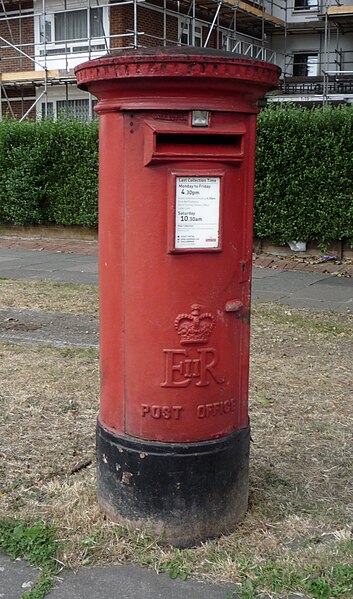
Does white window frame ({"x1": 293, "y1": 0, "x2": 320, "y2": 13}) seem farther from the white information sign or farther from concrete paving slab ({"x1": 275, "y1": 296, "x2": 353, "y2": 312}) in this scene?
the white information sign

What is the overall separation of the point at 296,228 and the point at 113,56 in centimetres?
902

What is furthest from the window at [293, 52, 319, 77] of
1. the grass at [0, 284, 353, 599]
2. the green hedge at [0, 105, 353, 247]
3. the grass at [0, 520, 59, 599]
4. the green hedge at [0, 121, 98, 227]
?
the grass at [0, 520, 59, 599]

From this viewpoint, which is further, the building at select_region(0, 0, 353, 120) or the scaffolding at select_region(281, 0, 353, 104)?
the scaffolding at select_region(281, 0, 353, 104)

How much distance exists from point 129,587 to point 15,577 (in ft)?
1.60

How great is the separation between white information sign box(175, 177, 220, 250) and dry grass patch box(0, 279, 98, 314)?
16.1 ft

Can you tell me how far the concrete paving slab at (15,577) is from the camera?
2.83 meters

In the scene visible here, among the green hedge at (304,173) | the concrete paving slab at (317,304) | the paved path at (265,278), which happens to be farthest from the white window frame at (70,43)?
the concrete paving slab at (317,304)

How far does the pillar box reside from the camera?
292cm

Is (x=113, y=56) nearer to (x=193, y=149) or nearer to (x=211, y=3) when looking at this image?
(x=193, y=149)

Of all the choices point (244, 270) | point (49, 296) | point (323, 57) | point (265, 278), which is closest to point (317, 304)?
point (265, 278)

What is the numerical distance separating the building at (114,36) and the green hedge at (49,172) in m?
5.98

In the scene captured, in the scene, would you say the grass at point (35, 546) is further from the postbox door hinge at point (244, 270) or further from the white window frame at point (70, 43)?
the white window frame at point (70, 43)

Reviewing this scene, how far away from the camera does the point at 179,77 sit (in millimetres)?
2840

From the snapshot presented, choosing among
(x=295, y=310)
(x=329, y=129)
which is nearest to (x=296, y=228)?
(x=329, y=129)
